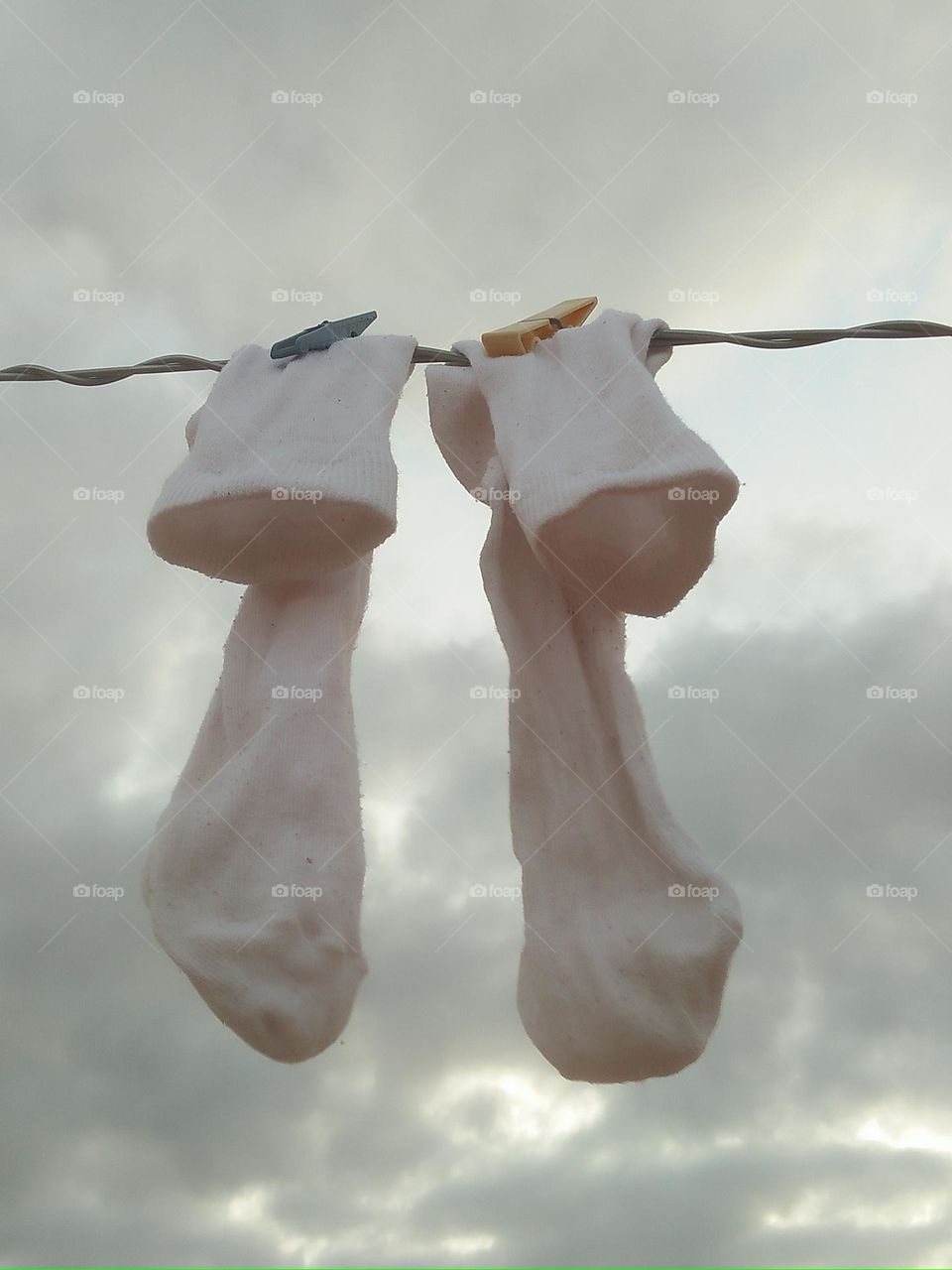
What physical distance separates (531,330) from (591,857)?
0.70m

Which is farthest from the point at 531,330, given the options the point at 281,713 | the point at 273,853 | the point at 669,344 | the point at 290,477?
the point at 273,853

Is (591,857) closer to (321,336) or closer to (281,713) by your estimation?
(281,713)

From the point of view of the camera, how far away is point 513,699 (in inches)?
59.4

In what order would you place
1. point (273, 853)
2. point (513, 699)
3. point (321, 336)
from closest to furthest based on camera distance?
point (273, 853) < point (513, 699) < point (321, 336)

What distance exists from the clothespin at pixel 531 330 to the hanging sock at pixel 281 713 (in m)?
0.13

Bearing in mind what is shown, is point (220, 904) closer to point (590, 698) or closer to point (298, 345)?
point (590, 698)

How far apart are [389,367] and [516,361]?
0.17 meters

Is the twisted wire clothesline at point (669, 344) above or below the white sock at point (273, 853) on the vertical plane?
above

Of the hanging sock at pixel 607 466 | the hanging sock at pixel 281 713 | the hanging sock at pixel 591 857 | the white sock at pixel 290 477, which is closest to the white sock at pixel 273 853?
the hanging sock at pixel 281 713

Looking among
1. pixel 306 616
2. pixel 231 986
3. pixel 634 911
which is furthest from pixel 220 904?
pixel 634 911

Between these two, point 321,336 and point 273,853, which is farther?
point 321,336

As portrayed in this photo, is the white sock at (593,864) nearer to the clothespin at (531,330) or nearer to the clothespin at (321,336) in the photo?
the clothespin at (531,330)

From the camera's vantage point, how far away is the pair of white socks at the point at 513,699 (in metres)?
1.35

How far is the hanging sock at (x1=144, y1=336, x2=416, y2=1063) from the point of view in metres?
1.32
